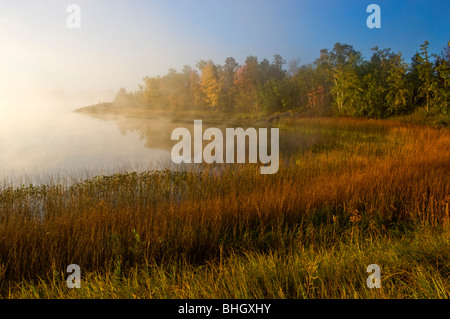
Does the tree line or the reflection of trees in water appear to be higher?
the tree line

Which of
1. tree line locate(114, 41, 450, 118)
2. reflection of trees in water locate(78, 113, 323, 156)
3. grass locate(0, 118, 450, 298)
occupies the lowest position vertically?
grass locate(0, 118, 450, 298)

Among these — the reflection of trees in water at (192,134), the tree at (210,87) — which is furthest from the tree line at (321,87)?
the reflection of trees in water at (192,134)

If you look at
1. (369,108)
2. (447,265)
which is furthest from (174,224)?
(369,108)

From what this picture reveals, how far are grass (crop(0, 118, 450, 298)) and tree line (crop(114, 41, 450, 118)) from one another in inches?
654

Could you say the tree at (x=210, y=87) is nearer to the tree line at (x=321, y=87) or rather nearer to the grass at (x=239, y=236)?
the tree line at (x=321, y=87)

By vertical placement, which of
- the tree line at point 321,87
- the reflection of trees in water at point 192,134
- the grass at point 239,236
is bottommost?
the grass at point 239,236

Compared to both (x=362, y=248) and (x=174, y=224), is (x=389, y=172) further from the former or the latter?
(x=174, y=224)

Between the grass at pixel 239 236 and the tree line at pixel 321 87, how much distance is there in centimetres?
1662

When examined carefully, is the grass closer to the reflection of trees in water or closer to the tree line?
the reflection of trees in water

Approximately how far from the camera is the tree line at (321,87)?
29641 millimetres

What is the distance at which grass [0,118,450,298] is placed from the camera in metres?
2.73

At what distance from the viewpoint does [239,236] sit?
489 cm

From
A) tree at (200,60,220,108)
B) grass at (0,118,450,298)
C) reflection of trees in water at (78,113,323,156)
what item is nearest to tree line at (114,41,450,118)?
tree at (200,60,220,108)
